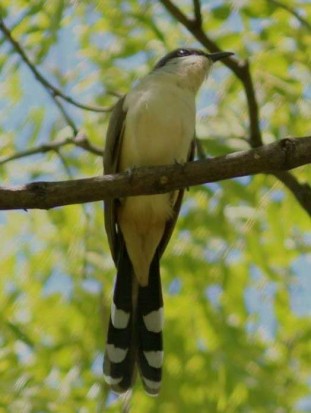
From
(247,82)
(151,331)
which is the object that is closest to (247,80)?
(247,82)

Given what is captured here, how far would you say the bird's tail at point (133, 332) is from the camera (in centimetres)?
500

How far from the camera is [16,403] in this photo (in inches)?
189

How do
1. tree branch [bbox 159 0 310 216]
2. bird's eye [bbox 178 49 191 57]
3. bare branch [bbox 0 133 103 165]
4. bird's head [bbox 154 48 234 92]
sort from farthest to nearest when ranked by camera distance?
bird's eye [bbox 178 49 191 57]
bird's head [bbox 154 48 234 92]
bare branch [bbox 0 133 103 165]
tree branch [bbox 159 0 310 216]

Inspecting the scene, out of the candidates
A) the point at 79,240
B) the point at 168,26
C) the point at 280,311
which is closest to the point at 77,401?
the point at 79,240

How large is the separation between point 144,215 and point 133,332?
0.72m

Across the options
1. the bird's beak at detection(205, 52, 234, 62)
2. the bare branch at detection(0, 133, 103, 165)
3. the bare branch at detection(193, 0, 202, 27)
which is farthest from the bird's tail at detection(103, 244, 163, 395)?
the bare branch at detection(193, 0, 202, 27)

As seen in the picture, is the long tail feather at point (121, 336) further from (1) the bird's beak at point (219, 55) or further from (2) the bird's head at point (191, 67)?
(1) the bird's beak at point (219, 55)

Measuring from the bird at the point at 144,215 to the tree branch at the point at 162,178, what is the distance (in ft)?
3.67

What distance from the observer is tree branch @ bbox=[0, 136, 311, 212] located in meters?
3.79

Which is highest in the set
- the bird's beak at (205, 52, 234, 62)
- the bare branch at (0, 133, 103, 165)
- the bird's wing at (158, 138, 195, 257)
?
the bird's beak at (205, 52, 234, 62)

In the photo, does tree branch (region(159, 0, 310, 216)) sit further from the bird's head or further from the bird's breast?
the bird's breast

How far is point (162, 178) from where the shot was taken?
13.1ft

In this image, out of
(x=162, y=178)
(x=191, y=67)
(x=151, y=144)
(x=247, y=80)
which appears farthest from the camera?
(x=191, y=67)

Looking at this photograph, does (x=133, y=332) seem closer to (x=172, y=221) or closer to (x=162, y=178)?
(x=172, y=221)
